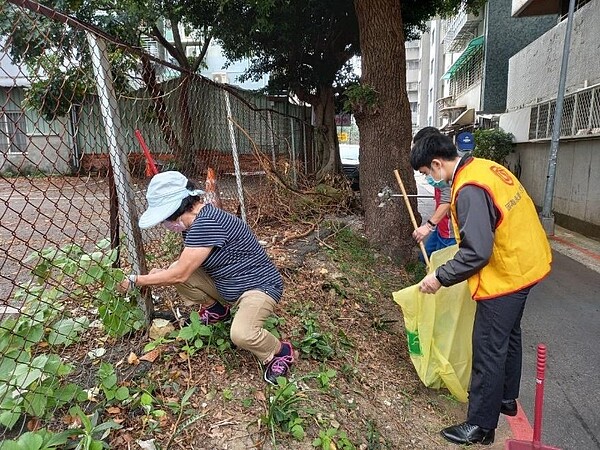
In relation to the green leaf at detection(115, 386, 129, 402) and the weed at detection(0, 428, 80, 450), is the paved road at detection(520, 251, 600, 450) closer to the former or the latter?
the green leaf at detection(115, 386, 129, 402)

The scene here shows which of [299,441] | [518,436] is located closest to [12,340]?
[299,441]

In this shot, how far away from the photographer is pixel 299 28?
10359 mm

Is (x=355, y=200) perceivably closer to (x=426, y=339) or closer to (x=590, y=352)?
(x=590, y=352)

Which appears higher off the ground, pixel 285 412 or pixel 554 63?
pixel 554 63

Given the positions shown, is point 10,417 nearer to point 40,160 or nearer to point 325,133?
point 325,133

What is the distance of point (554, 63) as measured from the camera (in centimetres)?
996

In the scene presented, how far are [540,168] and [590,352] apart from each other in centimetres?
842

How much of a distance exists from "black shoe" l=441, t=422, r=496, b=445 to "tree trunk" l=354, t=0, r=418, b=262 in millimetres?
2942

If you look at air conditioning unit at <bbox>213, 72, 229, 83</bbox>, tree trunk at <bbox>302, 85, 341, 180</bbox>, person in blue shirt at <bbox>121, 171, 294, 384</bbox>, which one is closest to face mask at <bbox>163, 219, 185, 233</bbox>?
person in blue shirt at <bbox>121, 171, 294, 384</bbox>

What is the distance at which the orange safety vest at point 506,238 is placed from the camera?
2307 millimetres

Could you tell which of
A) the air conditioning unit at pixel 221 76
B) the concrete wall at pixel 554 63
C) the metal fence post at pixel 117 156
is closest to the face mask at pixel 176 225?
the metal fence post at pixel 117 156

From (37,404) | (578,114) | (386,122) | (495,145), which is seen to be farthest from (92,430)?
(495,145)

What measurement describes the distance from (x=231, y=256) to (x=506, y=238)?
4.87 feet

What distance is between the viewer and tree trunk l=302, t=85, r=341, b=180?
11.1 m
